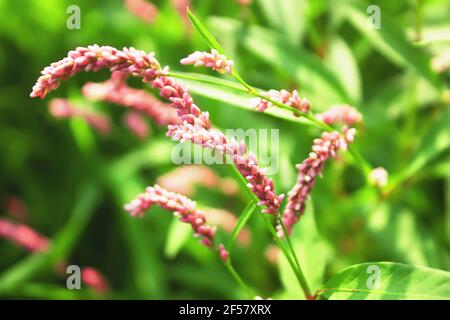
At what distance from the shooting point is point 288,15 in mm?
1681

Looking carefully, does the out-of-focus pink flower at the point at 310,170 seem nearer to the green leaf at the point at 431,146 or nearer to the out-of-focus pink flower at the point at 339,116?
the out-of-focus pink flower at the point at 339,116

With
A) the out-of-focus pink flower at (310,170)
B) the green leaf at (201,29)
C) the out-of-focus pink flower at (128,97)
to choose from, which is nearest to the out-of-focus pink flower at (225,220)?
the out-of-focus pink flower at (128,97)

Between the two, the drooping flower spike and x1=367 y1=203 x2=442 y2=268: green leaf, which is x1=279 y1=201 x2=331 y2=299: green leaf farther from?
x1=367 y1=203 x2=442 y2=268: green leaf

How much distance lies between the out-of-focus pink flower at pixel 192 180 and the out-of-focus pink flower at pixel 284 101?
2.63 ft

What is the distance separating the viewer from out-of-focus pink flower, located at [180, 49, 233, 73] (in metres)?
0.94

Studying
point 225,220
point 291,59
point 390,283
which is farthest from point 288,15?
point 390,283

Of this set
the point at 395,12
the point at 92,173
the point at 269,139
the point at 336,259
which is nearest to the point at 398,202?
the point at 336,259

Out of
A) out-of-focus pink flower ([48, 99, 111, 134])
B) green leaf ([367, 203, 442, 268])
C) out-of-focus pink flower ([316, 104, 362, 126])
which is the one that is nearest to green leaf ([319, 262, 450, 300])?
out-of-focus pink flower ([316, 104, 362, 126])

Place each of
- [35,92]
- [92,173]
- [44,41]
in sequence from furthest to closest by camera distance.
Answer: [44,41] → [92,173] → [35,92]

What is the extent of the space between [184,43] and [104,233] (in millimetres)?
794

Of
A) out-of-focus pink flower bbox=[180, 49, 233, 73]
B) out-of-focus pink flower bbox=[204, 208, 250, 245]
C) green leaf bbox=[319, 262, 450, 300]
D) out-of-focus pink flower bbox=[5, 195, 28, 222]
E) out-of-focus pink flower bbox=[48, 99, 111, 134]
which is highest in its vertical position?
out-of-focus pink flower bbox=[48, 99, 111, 134]

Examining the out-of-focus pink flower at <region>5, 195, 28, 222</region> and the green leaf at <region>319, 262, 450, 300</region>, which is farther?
the out-of-focus pink flower at <region>5, 195, 28, 222</region>

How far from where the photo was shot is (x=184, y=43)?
2.14 meters
